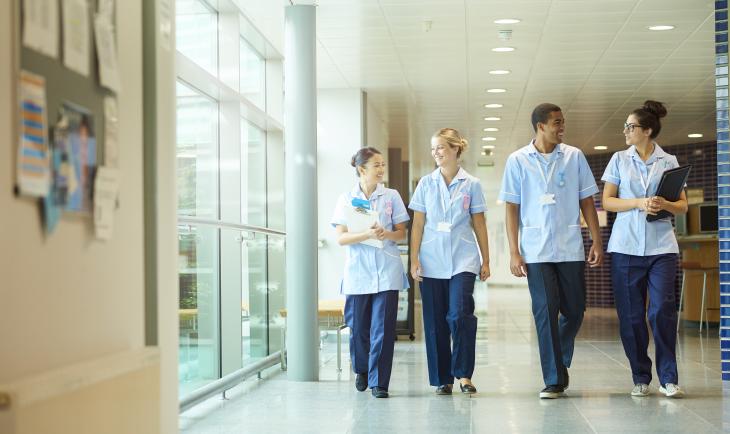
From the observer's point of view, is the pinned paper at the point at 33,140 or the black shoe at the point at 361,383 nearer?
the pinned paper at the point at 33,140

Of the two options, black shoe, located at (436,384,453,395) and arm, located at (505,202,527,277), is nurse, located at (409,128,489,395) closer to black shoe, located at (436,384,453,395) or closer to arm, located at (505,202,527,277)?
black shoe, located at (436,384,453,395)

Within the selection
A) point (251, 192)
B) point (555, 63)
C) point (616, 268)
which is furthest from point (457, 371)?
point (555, 63)

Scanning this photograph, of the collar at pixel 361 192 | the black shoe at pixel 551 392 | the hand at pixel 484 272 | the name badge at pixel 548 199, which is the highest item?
the collar at pixel 361 192

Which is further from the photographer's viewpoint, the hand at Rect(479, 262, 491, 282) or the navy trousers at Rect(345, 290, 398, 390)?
the navy trousers at Rect(345, 290, 398, 390)

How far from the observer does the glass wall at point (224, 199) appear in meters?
5.52

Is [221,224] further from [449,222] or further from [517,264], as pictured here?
[517,264]

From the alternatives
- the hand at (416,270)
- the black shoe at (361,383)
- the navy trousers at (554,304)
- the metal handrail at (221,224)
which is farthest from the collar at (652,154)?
the metal handrail at (221,224)

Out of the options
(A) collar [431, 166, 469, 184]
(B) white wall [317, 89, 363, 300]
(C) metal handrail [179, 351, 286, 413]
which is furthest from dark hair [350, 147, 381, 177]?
(B) white wall [317, 89, 363, 300]

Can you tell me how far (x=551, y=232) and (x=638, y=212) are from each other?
1.72 ft

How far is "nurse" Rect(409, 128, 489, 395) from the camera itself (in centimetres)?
580

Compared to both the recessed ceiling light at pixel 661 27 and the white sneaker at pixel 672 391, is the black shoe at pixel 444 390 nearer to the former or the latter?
the white sneaker at pixel 672 391

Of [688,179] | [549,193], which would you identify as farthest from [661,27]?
[688,179]

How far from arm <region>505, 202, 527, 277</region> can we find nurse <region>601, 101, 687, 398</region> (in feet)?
1.69

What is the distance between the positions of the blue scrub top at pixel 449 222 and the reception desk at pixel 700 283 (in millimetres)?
7289
